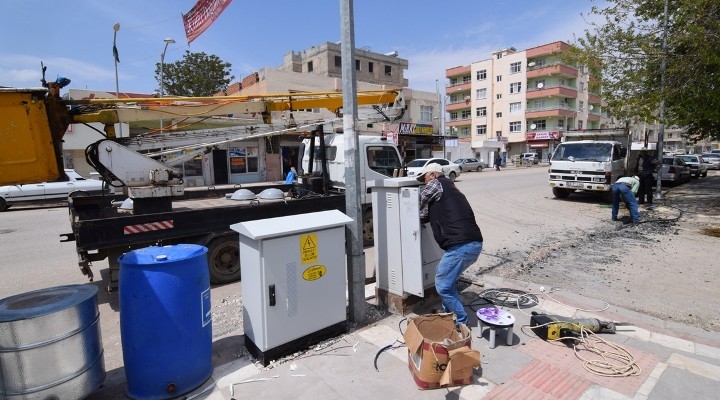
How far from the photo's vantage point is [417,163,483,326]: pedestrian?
3.68m

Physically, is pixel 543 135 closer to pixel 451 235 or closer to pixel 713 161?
pixel 713 161

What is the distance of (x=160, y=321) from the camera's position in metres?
2.75

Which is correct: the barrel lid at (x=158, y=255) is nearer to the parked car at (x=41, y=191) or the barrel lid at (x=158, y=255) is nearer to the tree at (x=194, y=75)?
the parked car at (x=41, y=191)

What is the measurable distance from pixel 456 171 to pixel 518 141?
31466mm

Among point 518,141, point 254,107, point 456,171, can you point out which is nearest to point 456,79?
point 518,141

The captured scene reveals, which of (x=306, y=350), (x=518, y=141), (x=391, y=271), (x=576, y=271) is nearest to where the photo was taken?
(x=306, y=350)

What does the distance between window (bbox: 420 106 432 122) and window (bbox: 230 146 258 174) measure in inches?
753

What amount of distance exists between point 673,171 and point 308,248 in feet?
77.7

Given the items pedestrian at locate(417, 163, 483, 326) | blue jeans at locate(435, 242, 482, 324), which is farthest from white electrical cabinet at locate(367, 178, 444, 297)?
blue jeans at locate(435, 242, 482, 324)

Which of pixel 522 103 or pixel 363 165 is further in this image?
pixel 522 103

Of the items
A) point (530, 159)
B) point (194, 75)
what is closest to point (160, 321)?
point (194, 75)

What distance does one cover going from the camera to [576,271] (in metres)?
5.96

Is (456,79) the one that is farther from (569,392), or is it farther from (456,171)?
(569,392)

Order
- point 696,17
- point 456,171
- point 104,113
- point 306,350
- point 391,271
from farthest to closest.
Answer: point 456,171 → point 696,17 → point 104,113 → point 391,271 → point 306,350
